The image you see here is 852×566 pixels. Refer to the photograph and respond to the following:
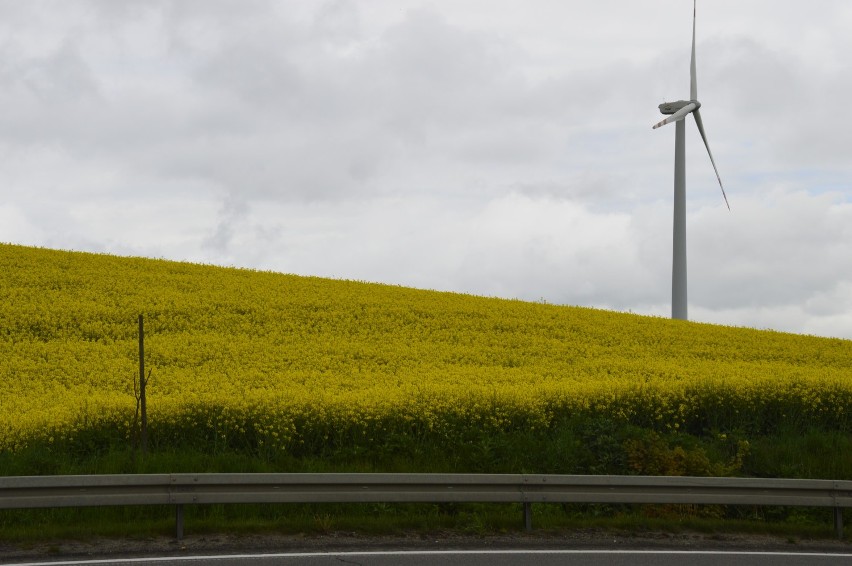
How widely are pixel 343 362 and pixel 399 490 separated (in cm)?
975

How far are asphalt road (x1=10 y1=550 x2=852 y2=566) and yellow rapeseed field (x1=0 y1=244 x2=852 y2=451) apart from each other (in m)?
5.47

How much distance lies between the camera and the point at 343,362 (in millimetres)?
20844

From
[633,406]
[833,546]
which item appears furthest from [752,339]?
[833,546]

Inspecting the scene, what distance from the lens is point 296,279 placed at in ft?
103

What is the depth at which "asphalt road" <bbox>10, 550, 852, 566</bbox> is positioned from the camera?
31.4 ft

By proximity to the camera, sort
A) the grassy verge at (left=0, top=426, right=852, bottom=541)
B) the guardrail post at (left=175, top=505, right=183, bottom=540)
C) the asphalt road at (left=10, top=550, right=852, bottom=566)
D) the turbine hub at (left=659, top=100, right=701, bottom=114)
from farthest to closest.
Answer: the turbine hub at (left=659, top=100, right=701, bottom=114), the grassy verge at (left=0, top=426, right=852, bottom=541), the guardrail post at (left=175, top=505, right=183, bottom=540), the asphalt road at (left=10, top=550, right=852, bottom=566)

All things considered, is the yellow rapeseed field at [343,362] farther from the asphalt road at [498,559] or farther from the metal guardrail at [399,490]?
the asphalt road at [498,559]

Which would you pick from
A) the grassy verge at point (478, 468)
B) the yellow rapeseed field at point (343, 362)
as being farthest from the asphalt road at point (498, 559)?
the yellow rapeseed field at point (343, 362)

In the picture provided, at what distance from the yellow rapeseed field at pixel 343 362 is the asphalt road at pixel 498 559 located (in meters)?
5.47

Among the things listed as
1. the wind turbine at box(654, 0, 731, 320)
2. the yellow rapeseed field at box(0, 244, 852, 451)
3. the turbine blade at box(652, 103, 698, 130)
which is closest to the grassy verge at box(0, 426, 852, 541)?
the yellow rapeseed field at box(0, 244, 852, 451)

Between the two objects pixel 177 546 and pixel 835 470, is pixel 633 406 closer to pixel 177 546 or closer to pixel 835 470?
pixel 835 470

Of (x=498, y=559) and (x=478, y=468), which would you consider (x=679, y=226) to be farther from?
(x=498, y=559)

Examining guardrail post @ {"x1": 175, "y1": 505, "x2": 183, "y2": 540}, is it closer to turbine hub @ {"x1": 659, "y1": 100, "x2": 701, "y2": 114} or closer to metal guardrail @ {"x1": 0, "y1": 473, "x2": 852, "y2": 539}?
metal guardrail @ {"x1": 0, "y1": 473, "x2": 852, "y2": 539}

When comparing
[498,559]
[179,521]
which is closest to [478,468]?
[498,559]
